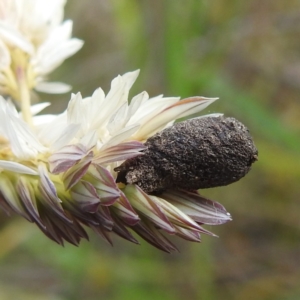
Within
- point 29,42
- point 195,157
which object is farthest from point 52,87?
point 195,157

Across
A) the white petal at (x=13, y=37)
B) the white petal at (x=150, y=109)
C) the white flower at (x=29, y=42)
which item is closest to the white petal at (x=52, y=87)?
the white flower at (x=29, y=42)

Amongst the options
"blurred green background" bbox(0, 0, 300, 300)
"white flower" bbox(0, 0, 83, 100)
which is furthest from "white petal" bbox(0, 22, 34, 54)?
"blurred green background" bbox(0, 0, 300, 300)

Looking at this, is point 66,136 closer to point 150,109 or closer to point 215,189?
point 150,109

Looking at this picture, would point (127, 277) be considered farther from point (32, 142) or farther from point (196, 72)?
point (32, 142)

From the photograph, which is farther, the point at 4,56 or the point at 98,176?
the point at 4,56

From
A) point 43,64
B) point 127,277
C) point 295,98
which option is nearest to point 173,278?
point 127,277

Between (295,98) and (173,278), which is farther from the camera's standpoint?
(295,98)
